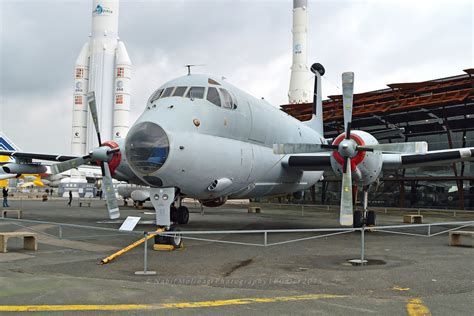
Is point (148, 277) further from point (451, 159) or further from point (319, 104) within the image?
point (319, 104)

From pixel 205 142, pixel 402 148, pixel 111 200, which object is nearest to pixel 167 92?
pixel 205 142

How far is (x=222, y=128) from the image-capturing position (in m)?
13.4

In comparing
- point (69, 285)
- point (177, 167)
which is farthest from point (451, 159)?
point (69, 285)

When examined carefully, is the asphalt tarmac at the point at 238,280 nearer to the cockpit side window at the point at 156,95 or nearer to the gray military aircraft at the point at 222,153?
the gray military aircraft at the point at 222,153

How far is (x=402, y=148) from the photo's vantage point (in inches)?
553

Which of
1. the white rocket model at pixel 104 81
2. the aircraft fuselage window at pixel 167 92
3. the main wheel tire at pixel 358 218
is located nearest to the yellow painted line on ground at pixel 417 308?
the aircraft fuselage window at pixel 167 92

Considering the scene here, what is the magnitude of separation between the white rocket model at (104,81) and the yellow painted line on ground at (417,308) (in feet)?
222

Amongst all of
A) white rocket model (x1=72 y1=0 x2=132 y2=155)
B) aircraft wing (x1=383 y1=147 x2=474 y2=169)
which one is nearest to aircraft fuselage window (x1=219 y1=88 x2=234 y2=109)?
aircraft wing (x1=383 y1=147 x2=474 y2=169)

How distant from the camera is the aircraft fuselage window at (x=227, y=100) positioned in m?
14.0

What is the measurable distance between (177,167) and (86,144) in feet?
214

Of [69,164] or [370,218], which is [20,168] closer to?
[69,164]

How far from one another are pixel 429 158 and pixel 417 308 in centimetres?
1186

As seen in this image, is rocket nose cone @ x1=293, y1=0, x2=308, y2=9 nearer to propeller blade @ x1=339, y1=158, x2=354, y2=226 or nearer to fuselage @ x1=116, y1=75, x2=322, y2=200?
fuselage @ x1=116, y1=75, x2=322, y2=200

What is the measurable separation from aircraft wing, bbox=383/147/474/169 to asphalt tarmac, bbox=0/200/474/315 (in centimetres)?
448
